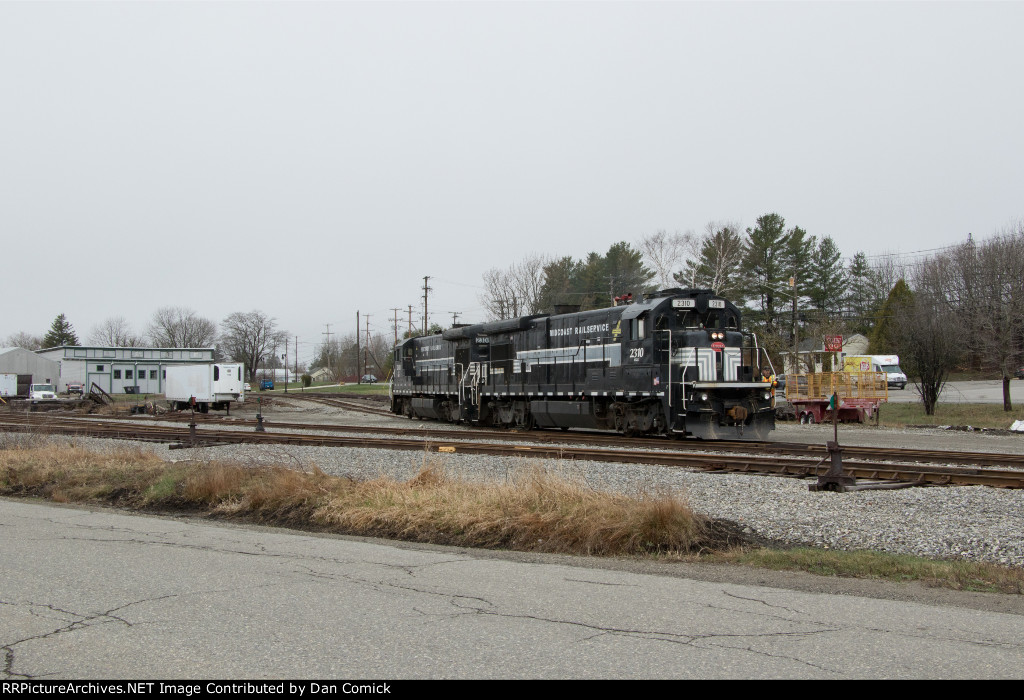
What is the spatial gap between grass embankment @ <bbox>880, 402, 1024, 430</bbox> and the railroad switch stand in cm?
1889

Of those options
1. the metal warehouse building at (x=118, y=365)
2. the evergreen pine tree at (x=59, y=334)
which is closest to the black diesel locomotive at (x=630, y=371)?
the metal warehouse building at (x=118, y=365)

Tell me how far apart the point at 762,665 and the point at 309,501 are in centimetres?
776

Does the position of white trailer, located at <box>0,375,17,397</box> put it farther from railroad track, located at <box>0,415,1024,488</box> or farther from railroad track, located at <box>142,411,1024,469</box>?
railroad track, located at <box>0,415,1024,488</box>

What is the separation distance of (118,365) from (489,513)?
80.6 meters

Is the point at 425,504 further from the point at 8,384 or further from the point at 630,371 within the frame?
the point at 8,384

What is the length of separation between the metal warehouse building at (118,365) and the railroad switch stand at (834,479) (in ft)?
246

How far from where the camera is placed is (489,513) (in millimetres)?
9211

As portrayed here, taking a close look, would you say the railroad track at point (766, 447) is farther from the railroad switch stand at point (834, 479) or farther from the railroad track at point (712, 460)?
the railroad switch stand at point (834, 479)

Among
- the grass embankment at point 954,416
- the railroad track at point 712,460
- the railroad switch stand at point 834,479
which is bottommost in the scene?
the grass embankment at point 954,416

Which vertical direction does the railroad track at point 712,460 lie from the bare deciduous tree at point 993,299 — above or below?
below

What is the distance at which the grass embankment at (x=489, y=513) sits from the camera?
24.2 ft

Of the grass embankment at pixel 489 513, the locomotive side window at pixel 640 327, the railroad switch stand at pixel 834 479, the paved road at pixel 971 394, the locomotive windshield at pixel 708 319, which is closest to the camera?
the grass embankment at pixel 489 513
